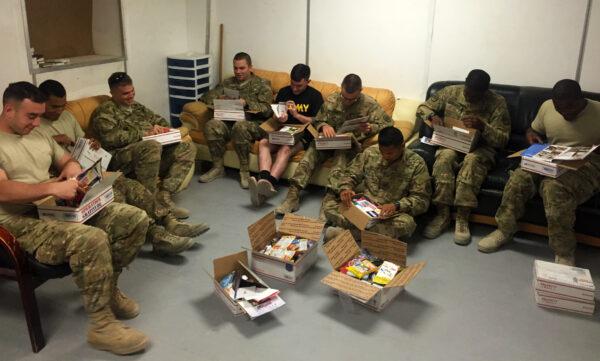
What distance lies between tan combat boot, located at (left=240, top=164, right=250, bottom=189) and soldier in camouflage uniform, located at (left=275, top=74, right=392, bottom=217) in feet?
1.83

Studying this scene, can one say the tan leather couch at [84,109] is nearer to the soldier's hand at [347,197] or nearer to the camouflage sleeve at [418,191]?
the soldier's hand at [347,197]

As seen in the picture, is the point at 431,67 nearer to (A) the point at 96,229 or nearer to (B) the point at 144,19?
(B) the point at 144,19

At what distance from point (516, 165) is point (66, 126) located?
10.5 ft

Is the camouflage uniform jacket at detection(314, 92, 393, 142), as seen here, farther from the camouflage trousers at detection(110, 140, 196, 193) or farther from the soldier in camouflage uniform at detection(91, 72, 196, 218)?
the camouflage trousers at detection(110, 140, 196, 193)

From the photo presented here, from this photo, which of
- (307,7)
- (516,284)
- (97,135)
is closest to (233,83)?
(307,7)

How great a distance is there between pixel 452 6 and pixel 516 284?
2406 millimetres

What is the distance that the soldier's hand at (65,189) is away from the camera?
88.1 inches

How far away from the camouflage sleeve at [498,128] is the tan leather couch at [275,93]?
0.68 metres

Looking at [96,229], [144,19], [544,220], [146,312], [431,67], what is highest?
[144,19]

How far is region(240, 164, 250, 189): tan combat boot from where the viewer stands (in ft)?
14.3

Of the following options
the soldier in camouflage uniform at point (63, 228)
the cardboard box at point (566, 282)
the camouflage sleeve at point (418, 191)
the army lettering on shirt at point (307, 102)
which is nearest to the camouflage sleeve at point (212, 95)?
the army lettering on shirt at point (307, 102)

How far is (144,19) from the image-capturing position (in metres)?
4.69

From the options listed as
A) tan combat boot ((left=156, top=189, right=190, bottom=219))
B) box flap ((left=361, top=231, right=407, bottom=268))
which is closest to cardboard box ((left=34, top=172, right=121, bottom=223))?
tan combat boot ((left=156, top=189, right=190, bottom=219))

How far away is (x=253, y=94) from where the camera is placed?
4617mm
